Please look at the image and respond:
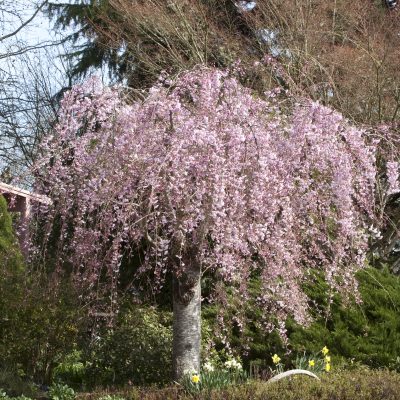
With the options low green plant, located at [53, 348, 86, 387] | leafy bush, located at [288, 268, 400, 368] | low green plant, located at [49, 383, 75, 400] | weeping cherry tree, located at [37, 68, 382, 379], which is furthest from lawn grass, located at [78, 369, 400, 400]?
leafy bush, located at [288, 268, 400, 368]

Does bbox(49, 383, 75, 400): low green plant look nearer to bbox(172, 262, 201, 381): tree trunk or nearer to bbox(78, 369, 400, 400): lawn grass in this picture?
bbox(78, 369, 400, 400): lawn grass

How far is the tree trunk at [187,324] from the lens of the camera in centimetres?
529

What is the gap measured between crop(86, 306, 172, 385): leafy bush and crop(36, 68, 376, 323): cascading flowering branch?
3.34ft

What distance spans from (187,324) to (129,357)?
88 centimetres

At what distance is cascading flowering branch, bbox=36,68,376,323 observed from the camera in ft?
15.4

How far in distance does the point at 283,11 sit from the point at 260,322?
621 centimetres

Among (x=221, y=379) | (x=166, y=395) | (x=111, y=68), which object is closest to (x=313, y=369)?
(x=221, y=379)

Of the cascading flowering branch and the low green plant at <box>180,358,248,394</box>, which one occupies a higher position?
the cascading flowering branch

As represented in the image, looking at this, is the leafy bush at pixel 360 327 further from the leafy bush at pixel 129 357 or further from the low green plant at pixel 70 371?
the low green plant at pixel 70 371

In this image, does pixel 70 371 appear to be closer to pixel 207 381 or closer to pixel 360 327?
pixel 207 381

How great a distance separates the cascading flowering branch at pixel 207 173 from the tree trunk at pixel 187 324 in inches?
5.4

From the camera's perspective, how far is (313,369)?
5.52m

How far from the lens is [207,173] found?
4.62m

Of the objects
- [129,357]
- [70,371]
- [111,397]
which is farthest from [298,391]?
[70,371]
